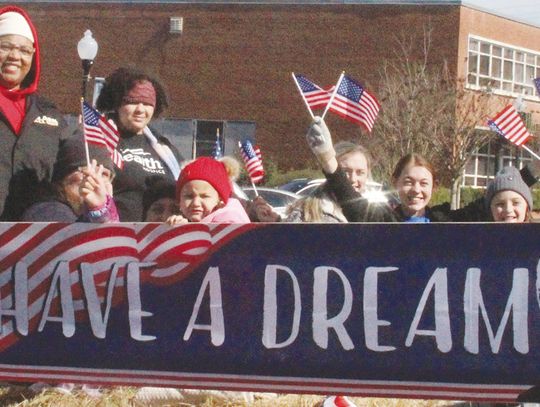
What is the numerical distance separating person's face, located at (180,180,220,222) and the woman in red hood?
80cm

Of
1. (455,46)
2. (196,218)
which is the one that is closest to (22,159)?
(196,218)

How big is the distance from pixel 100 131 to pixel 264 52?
42.2 metres

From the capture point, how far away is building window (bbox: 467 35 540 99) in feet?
153

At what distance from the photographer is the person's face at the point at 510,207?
6230 millimetres

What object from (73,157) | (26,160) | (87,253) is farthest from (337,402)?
(26,160)

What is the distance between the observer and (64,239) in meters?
5.80

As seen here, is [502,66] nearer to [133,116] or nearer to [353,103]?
[353,103]

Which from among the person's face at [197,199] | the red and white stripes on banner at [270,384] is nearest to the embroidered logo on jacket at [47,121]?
the person's face at [197,199]

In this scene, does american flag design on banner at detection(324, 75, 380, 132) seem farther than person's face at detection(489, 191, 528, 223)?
→ Yes

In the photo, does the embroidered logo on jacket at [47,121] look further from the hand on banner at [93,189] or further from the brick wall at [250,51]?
the brick wall at [250,51]

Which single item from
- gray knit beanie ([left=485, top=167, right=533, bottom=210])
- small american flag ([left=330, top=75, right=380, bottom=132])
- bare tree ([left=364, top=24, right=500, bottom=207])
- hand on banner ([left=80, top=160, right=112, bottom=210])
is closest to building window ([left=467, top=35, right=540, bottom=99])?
bare tree ([left=364, top=24, right=500, bottom=207])

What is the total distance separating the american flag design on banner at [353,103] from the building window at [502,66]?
37003 mm

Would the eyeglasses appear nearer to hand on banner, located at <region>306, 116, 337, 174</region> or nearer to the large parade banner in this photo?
the large parade banner

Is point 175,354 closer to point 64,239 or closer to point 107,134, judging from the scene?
point 64,239
